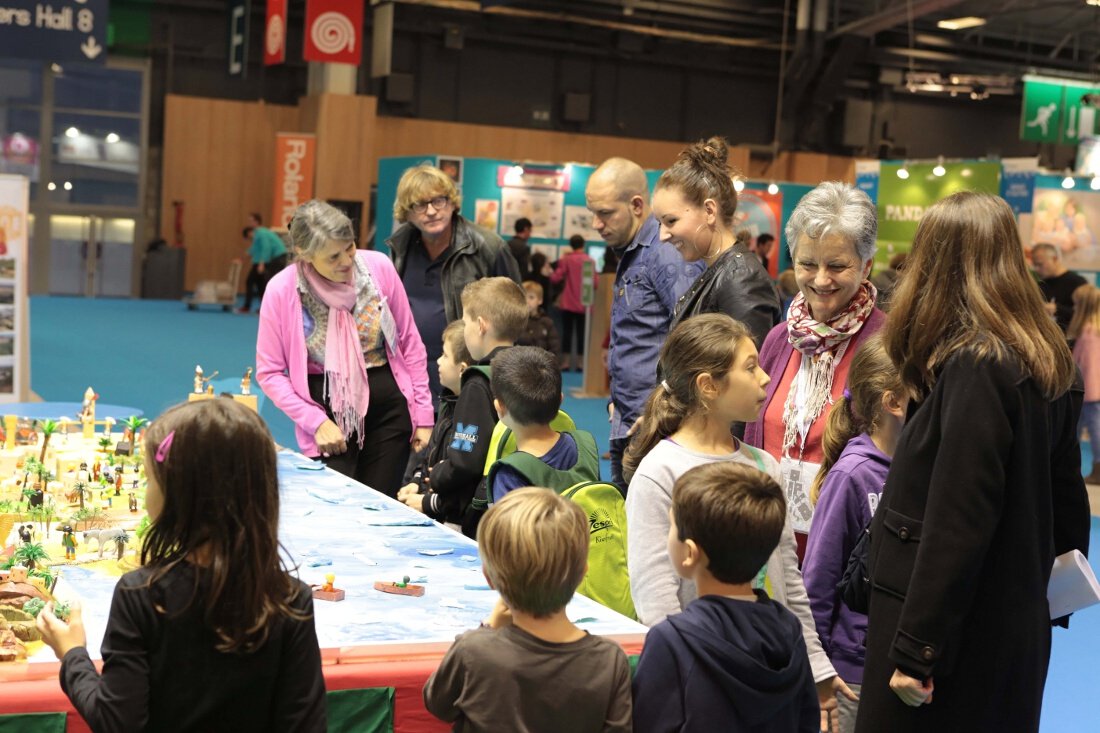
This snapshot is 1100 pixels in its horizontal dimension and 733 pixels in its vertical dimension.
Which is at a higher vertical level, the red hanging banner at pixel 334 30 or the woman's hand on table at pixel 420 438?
the red hanging banner at pixel 334 30

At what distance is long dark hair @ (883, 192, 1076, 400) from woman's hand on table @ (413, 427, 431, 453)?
7.55 feet

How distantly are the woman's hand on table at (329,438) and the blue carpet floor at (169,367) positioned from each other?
991 mm

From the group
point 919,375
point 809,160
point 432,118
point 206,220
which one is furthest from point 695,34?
point 919,375

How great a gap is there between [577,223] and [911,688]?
1354cm

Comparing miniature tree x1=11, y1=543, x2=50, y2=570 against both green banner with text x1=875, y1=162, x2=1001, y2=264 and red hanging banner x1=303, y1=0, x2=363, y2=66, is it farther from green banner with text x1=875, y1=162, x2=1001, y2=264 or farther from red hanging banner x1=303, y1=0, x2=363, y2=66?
red hanging banner x1=303, y1=0, x2=363, y2=66

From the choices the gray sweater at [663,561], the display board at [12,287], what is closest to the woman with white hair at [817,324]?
the gray sweater at [663,561]

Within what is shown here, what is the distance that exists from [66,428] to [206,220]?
17.6 m

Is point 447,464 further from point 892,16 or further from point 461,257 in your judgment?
point 892,16

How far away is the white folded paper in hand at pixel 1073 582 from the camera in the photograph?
7.11ft

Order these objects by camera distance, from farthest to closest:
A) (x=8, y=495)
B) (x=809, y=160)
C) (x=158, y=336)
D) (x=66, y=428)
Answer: (x=809, y=160), (x=158, y=336), (x=66, y=428), (x=8, y=495)

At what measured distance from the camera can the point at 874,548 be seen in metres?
2.13

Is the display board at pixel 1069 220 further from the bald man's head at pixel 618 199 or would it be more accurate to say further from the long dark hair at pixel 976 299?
the long dark hair at pixel 976 299

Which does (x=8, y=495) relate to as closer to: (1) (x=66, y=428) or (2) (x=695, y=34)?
(1) (x=66, y=428)

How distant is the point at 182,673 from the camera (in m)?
1.67
